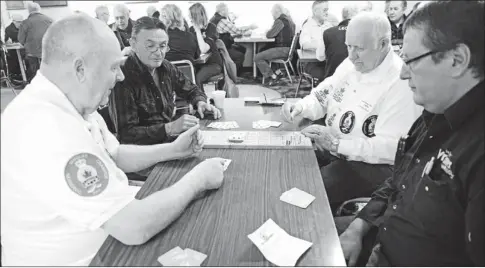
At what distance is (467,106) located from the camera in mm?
965

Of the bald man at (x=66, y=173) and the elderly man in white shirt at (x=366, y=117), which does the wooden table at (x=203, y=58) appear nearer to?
the elderly man in white shirt at (x=366, y=117)

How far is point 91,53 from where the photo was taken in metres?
1.03

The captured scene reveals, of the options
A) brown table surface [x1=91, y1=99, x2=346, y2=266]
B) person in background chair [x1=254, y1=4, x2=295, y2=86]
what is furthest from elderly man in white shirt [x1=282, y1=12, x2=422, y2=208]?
person in background chair [x1=254, y1=4, x2=295, y2=86]

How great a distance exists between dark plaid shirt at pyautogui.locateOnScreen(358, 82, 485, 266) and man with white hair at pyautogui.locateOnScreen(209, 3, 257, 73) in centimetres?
536

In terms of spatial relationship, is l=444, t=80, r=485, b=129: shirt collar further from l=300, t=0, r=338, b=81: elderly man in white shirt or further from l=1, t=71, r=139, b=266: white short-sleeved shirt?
l=300, t=0, r=338, b=81: elderly man in white shirt

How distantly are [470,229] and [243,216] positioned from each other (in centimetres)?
58

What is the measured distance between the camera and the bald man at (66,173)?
868 mm

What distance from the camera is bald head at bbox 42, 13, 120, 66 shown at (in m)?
1.00

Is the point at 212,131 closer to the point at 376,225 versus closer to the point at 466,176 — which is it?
the point at 376,225

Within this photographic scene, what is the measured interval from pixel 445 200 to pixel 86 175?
904mm

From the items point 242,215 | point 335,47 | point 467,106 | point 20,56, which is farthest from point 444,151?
point 20,56

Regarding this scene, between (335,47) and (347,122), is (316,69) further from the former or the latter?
(347,122)

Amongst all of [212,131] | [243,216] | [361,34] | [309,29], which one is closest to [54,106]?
[243,216]

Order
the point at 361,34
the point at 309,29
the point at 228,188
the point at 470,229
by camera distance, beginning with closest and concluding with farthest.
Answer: the point at 470,229 < the point at 228,188 < the point at 361,34 < the point at 309,29
